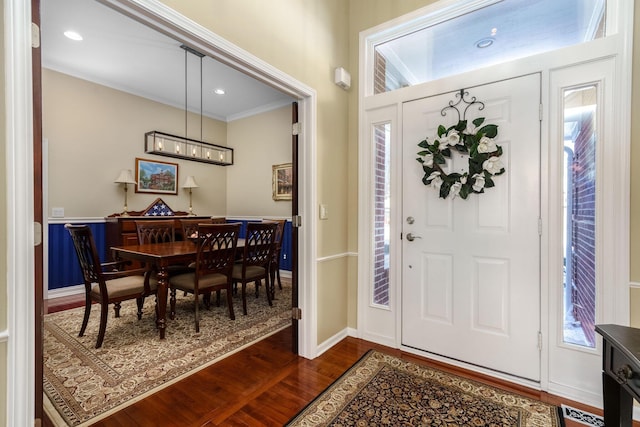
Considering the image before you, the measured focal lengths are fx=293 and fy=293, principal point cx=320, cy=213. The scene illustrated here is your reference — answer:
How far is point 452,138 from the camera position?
2.16m

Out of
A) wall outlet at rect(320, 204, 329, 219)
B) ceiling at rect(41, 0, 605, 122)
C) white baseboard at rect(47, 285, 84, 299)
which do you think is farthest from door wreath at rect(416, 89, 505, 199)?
white baseboard at rect(47, 285, 84, 299)

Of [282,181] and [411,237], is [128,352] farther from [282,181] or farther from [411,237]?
[282,181]

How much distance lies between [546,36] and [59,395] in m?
3.96

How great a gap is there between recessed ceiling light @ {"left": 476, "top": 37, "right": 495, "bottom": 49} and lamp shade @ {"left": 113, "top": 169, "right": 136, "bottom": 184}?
4651 millimetres

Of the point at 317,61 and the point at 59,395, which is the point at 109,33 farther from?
the point at 59,395

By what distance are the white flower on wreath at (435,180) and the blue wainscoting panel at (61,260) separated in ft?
15.2

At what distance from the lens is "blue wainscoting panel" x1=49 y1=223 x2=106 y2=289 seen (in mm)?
3850

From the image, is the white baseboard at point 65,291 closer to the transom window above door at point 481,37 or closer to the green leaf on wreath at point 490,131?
the transom window above door at point 481,37

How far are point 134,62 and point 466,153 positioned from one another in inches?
163

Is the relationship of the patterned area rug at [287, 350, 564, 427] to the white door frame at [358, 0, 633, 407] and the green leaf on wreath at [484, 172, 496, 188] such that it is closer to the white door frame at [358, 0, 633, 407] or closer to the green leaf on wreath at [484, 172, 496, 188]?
the white door frame at [358, 0, 633, 407]

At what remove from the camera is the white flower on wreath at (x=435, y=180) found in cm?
225

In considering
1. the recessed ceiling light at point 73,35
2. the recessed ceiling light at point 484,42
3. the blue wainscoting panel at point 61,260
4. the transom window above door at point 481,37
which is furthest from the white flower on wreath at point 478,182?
the blue wainscoting panel at point 61,260

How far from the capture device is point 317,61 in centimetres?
239

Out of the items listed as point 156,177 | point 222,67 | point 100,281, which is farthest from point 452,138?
point 156,177
